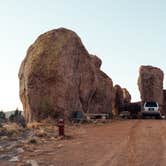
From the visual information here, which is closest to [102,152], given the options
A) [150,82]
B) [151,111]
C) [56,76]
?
[56,76]

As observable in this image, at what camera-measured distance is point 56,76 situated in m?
37.1

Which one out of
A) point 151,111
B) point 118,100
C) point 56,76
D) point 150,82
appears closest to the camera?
point 56,76

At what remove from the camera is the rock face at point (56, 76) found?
3672cm

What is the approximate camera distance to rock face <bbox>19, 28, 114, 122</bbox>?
120 feet

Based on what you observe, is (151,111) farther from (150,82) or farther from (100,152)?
(100,152)

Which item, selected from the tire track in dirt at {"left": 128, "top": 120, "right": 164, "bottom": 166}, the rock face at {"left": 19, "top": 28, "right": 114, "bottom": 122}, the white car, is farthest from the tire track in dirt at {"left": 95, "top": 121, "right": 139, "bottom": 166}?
the white car

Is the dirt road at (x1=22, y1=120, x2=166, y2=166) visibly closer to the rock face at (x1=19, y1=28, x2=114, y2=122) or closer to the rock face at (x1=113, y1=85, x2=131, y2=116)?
the rock face at (x1=19, y1=28, x2=114, y2=122)

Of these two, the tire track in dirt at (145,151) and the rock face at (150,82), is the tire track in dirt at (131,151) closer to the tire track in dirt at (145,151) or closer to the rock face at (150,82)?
the tire track in dirt at (145,151)

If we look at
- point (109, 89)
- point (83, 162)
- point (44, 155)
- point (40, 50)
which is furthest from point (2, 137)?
point (109, 89)

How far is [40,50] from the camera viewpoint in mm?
39406

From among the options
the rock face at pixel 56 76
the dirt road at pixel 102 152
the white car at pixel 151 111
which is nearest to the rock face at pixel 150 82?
the white car at pixel 151 111

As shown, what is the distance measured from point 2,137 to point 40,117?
550 inches

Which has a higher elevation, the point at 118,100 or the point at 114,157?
the point at 118,100

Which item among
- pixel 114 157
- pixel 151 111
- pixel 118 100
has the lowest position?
pixel 114 157
